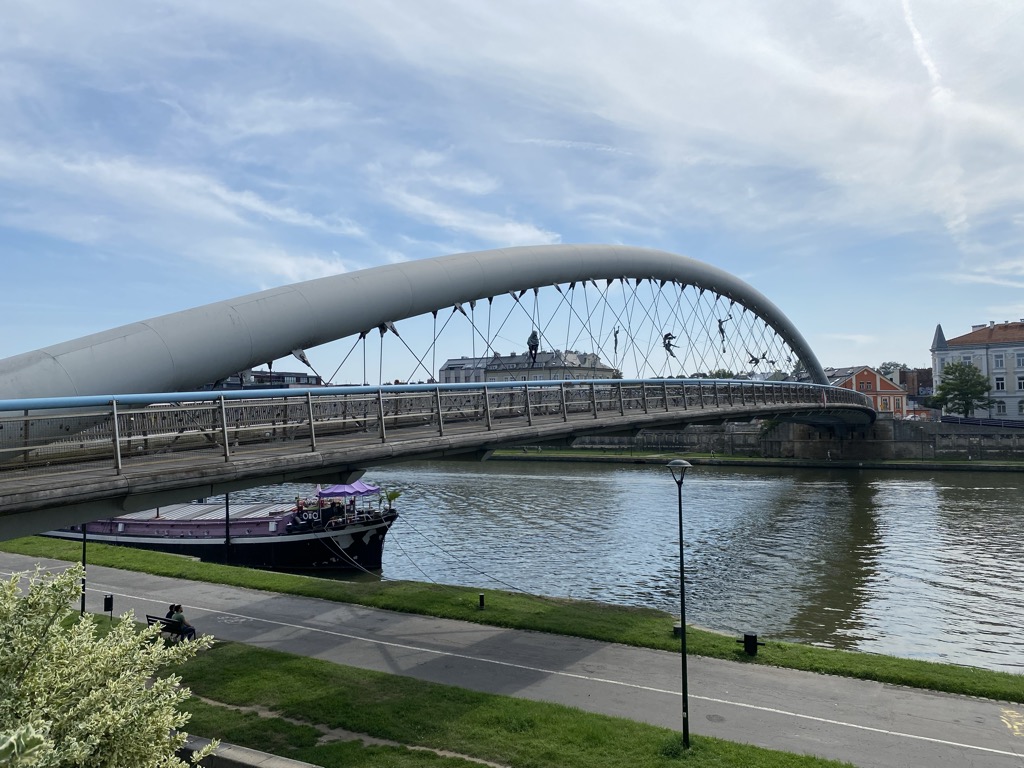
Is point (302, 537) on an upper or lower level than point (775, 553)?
upper

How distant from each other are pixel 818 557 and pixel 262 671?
21584 mm

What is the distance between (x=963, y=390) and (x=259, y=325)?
3146 inches

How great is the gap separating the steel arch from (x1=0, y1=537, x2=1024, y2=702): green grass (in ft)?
20.5

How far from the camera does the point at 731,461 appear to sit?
65.0 m

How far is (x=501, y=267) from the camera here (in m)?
25.1

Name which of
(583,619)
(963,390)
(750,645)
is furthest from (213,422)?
(963,390)

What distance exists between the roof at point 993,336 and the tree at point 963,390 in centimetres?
483

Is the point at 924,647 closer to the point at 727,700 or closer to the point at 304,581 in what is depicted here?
the point at 727,700

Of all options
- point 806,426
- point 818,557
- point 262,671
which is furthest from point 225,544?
point 806,426

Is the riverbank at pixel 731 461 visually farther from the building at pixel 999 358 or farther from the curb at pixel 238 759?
the curb at pixel 238 759

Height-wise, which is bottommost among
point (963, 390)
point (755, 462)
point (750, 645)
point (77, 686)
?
point (755, 462)

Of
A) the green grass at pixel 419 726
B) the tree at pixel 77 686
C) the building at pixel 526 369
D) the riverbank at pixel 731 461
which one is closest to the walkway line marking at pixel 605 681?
the green grass at pixel 419 726

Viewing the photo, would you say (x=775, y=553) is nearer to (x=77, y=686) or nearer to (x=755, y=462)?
(x=77, y=686)

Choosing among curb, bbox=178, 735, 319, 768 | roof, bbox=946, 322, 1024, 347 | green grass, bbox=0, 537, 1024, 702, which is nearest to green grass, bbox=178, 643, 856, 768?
curb, bbox=178, 735, 319, 768
